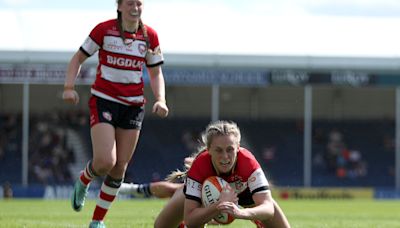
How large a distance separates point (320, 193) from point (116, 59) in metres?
23.4

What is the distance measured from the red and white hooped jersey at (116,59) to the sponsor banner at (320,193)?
22.3 m

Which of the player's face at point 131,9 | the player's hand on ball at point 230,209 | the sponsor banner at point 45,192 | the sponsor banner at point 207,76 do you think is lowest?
the sponsor banner at point 45,192

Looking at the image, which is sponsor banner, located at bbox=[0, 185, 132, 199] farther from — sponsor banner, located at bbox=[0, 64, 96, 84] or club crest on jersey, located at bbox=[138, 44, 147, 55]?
club crest on jersey, located at bbox=[138, 44, 147, 55]

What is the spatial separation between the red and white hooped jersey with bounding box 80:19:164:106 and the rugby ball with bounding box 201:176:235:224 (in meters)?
2.23

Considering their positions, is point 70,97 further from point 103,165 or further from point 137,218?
point 137,218

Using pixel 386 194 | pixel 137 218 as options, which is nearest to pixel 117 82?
pixel 137 218

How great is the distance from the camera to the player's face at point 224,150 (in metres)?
7.56

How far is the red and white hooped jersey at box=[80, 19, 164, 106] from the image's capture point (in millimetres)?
9641

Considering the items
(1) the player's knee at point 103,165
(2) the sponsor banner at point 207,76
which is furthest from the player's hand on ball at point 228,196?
(2) the sponsor banner at point 207,76

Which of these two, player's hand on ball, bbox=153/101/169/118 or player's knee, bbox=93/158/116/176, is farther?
player's knee, bbox=93/158/116/176

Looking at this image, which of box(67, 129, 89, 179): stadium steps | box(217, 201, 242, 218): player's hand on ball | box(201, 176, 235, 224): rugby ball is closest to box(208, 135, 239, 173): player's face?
box(201, 176, 235, 224): rugby ball

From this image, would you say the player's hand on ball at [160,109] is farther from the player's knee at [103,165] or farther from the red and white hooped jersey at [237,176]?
the red and white hooped jersey at [237,176]

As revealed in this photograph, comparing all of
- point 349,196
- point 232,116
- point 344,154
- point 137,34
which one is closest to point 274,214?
point 137,34

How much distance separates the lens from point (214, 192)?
25.1 feet
